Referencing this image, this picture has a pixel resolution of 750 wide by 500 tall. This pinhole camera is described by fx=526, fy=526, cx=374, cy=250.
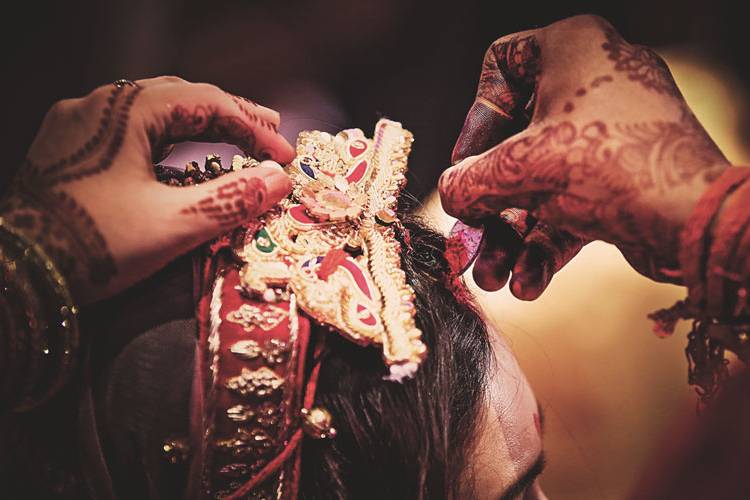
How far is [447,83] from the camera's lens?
1442 mm

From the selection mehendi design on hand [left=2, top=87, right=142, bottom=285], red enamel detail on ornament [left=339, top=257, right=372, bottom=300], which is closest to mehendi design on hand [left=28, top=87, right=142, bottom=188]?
mehendi design on hand [left=2, top=87, right=142, bottom=285]

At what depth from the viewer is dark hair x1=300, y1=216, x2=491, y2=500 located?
70 centimetres

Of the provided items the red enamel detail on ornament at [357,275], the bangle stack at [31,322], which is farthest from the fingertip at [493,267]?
the bangle stack at [31,322]

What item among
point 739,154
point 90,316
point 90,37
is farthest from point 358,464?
point 739,154

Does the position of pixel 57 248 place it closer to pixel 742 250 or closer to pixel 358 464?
pixel 358 464

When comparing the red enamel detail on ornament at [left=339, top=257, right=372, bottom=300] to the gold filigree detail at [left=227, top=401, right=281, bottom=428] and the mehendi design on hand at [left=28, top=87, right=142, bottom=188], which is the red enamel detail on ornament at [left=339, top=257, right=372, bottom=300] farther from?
the mehendi design on hand at [left=28, top=87, right=142, bottom=188]

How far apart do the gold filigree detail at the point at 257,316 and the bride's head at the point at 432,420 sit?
0.28ft

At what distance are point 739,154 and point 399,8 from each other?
2.82 feet

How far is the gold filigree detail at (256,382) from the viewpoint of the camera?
2.08 feet

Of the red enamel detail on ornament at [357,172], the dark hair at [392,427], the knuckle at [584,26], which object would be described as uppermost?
the knuckle at [584,26]

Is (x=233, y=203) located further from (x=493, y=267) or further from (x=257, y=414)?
(x=493, y=267)

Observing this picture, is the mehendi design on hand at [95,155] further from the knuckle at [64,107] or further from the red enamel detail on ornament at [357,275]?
the red enamel detail on ornament at [357,275]

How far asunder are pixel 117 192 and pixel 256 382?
0.27 meters

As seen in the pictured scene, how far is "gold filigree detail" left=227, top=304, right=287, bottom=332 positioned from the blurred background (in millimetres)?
422
